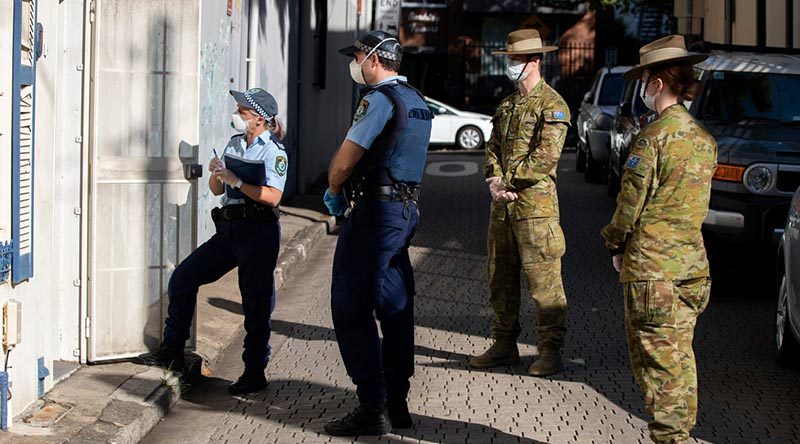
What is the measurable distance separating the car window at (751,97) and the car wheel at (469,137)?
17.6 m

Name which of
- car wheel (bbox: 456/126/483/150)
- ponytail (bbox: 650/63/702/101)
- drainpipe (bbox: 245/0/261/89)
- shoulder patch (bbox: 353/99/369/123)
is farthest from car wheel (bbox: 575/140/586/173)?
ponytail (bbox: 650/63/702/101)

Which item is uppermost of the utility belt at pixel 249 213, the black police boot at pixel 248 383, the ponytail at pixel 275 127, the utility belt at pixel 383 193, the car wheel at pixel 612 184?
the ponytail at pixel 275 127

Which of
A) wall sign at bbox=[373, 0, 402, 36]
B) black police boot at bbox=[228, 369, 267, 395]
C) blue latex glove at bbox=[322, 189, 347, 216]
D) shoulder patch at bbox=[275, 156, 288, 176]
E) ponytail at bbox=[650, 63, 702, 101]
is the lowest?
black police boot at bbox=[228, 369, 267, 395]

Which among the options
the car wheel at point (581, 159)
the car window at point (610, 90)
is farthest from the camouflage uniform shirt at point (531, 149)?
the car wheel at point (581, 159)

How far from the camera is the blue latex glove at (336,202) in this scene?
6633 mm

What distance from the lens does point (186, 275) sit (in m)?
7.50

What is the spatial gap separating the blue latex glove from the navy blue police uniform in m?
0.06

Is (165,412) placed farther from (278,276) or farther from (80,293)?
(278,276)

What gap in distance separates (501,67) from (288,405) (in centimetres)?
3392

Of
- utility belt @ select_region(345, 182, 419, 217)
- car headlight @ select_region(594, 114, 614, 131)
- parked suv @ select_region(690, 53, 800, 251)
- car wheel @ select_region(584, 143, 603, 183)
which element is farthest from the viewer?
car wheel @ select_region(584, 143, 603, 183)

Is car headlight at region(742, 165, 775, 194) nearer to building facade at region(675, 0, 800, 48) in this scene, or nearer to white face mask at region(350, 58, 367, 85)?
building facade at region(675, 0, 800, 48)

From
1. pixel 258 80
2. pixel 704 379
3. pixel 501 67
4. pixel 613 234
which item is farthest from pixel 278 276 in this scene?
pixel 501 67

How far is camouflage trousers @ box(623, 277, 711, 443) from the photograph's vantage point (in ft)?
19.1

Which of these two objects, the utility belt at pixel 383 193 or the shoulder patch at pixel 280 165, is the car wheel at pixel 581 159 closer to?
the shoulder patch at pixel 280 165
